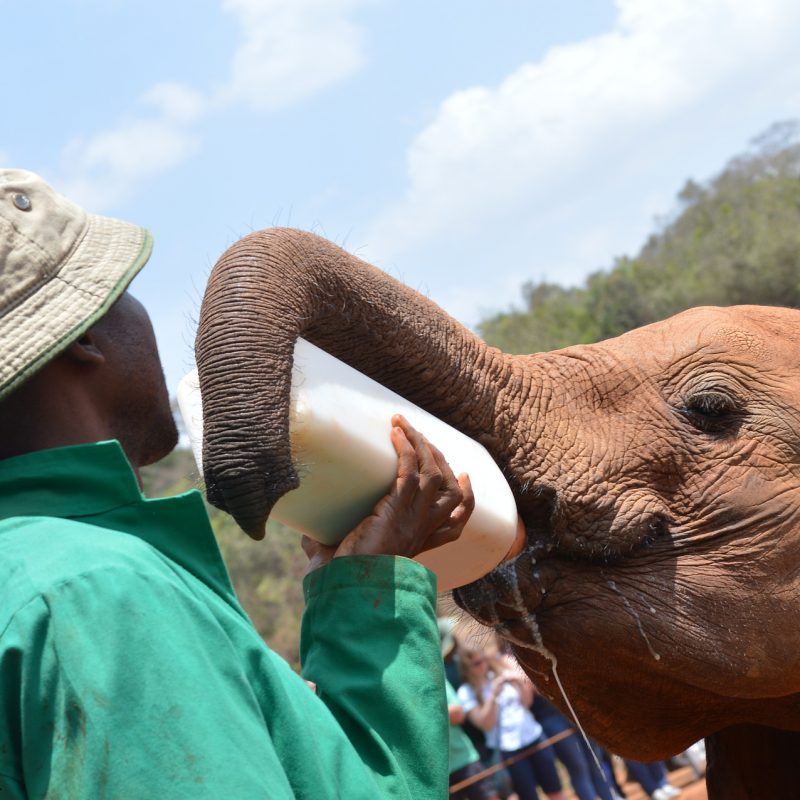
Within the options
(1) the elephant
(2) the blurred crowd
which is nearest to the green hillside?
(2) the blurred crowd

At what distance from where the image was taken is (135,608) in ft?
4.86

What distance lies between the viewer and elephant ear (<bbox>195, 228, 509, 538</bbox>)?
2.13 meters

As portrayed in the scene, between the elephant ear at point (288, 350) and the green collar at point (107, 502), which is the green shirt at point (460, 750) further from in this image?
the green collar at point (107, 502)

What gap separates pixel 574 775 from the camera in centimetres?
866

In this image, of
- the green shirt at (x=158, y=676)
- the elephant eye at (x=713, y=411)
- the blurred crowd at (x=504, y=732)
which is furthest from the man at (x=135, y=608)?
the blurred crowd at (x=504, y=732)

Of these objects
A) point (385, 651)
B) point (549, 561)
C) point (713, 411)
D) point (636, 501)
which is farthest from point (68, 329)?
point (713, 411)

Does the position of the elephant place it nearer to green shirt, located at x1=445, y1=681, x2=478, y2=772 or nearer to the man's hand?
the man's hand

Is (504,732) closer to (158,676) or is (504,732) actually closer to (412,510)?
(412,510)

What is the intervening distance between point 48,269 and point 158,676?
0.68m

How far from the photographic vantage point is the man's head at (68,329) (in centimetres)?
172

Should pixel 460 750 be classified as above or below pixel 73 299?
below

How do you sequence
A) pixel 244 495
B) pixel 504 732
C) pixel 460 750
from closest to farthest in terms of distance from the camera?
1. pixel 244 495
2. pixel 460 750
3. pixel 504 732

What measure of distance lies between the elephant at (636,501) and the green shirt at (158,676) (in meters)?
0.95

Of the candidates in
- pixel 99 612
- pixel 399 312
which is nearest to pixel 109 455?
pixel 99 612
